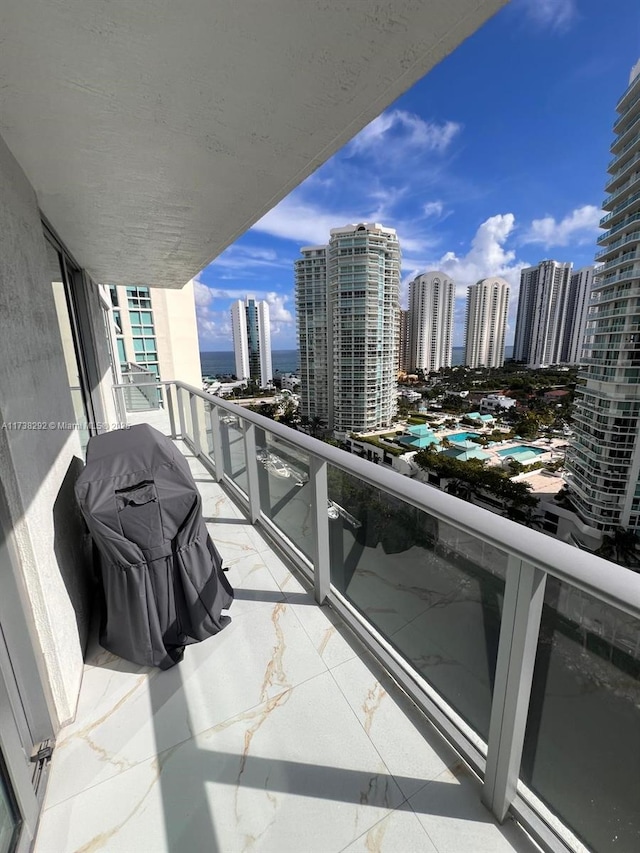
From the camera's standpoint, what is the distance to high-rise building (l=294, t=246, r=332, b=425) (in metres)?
38.2

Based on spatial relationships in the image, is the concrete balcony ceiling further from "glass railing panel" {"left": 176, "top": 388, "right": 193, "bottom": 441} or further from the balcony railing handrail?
"glass railing panel" {"left": 176, "top": 388, "right": 193, "bottom": 441}

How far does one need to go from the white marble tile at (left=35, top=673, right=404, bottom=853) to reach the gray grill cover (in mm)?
506

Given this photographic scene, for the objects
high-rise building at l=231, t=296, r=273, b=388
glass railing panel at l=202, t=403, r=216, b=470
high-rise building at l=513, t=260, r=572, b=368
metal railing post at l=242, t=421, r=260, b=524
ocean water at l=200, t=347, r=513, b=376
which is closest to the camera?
metal railing post at l=242, t=421, r=260, b=524

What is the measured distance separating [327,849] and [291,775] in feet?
0.81

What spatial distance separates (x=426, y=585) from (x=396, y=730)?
2.04 ft

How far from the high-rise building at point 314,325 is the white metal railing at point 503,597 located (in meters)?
37.6

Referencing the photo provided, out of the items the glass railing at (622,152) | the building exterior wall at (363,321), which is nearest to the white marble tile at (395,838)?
the glass railing at (622,152)

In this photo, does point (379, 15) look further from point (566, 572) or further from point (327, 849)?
point (327, 849)

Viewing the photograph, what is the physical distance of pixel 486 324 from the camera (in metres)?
64.1

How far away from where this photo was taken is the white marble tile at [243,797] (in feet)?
3.81

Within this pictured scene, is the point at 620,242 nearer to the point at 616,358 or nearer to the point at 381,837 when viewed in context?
the point at 616,358

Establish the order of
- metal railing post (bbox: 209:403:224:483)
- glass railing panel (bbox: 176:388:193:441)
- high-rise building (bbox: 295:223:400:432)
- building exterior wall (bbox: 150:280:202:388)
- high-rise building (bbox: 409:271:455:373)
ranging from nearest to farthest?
metal railing post (bbox: 209:403:224:483) < glass railing panel (bbox: 176:388:193:441) < building exterior wall (bbox: 150:280:202:388) < high-rise building (bbox: 295:223:400:432) < high-rise building (bbox: 409:271:455:373)

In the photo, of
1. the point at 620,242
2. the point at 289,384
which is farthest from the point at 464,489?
the point at 289,384

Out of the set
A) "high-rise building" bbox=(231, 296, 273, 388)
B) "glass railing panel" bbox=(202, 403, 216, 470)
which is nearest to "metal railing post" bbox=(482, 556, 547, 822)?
"glass railing panel" bbox=(202, 403, 216, 470)
